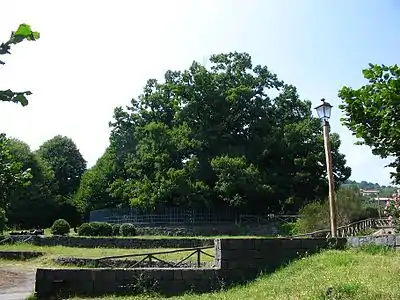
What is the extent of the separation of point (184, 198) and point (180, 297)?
99.6 feet

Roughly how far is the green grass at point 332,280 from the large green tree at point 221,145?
28.5 meters

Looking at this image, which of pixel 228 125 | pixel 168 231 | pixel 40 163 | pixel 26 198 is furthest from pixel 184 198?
pixel 40 163

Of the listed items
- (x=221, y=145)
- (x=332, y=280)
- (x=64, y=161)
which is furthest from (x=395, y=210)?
(x=64, y=161)

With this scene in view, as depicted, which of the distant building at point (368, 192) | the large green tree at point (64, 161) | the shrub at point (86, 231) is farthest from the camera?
the large green tree at point (64, 161)

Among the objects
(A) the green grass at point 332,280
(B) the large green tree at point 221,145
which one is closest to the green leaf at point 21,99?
(A) the green grass at point 332,280

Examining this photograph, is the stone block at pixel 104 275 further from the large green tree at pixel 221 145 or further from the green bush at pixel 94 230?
the large green tree at pixel 221 145

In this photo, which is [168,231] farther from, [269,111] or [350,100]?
[350,100]

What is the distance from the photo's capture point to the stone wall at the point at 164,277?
33.7ft

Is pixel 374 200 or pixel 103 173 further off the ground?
pixel 103 173

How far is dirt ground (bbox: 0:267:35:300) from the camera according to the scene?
12.2 meters

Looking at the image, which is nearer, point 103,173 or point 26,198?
point 103,173

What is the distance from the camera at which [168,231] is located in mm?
36781

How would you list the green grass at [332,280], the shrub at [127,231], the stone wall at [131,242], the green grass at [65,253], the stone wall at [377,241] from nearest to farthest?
1. the green grass at [332,280]
2. the stone wall at [377,241]
3. the green grass at [65,253]
4. the stone wall at [131,242]
5. the shrub at [127,231]

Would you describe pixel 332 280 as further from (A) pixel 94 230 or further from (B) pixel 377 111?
(A) pixel 94 230
